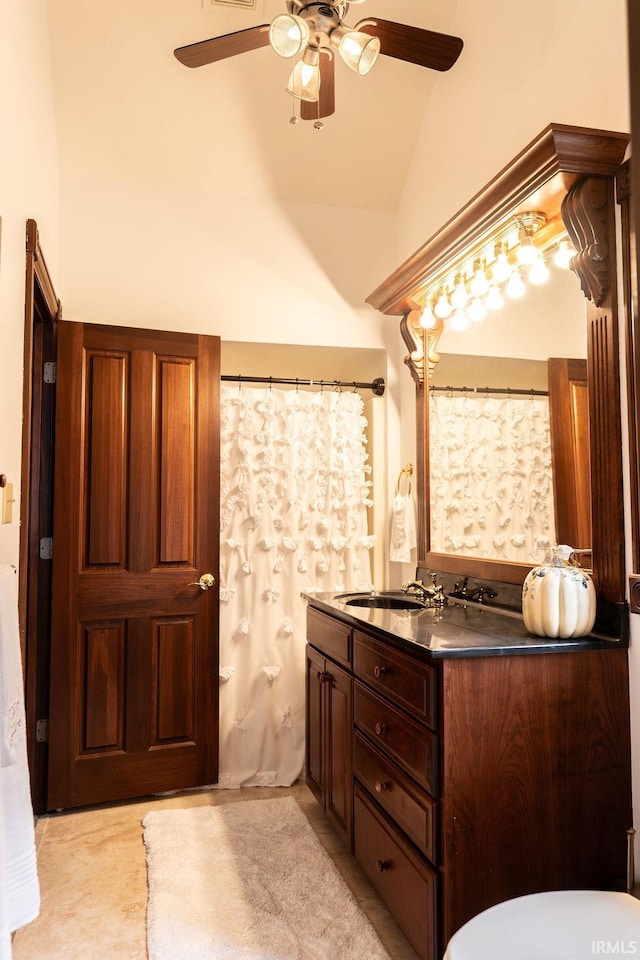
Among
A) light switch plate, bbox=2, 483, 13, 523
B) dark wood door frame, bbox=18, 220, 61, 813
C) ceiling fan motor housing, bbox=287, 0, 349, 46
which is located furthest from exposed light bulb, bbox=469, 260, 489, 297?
light switch plate, bbox=2, 483, 13, 523

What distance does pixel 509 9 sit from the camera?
2398 mm

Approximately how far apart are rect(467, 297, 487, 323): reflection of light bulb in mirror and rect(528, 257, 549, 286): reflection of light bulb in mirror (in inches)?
12.7

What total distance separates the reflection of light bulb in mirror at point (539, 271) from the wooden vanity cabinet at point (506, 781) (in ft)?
3.82

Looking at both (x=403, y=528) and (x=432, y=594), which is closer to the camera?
(x=432, y=594)

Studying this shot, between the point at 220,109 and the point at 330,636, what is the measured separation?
2.35 metres

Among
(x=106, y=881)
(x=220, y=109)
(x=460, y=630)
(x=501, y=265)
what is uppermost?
(x=220, y=109)

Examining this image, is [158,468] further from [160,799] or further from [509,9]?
[509,9]

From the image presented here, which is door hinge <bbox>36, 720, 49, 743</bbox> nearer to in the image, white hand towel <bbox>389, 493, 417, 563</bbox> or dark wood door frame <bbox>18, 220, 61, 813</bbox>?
dark wood door frame <bbox>18, 220, 61, 813</bbox>

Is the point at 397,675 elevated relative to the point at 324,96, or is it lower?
lower

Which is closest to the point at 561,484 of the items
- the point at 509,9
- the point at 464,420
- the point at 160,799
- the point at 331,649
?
the point at 464,420

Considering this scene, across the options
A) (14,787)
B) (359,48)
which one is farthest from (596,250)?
(14,787)

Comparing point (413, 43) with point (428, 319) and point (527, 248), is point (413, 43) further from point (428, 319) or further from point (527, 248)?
point (428, 319)

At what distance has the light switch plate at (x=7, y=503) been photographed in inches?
68.8

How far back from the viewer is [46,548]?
2.87 m
